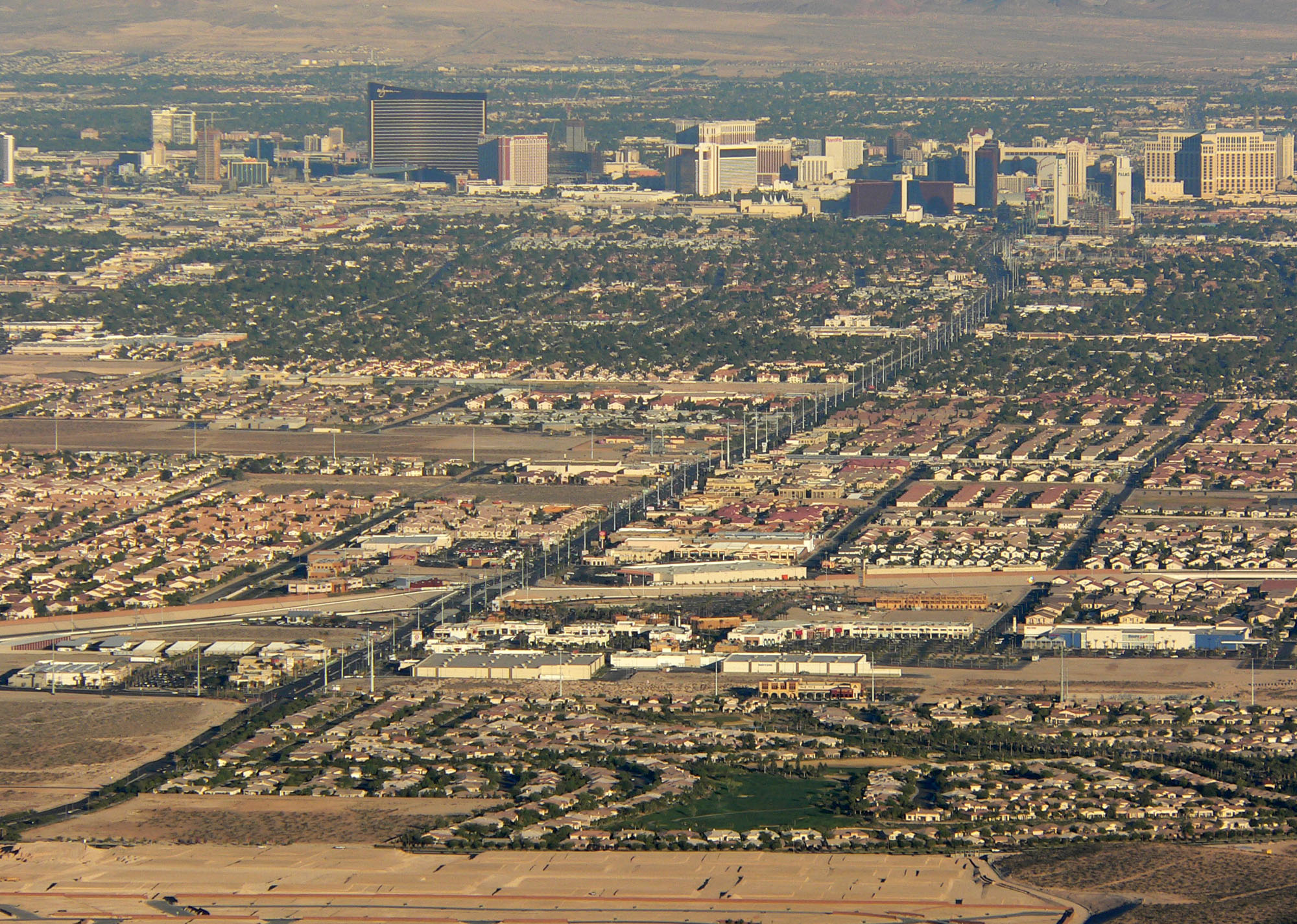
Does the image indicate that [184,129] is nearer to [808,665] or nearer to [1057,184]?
[1057,184]

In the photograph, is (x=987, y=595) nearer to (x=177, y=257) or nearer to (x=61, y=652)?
(x=61, y=652)

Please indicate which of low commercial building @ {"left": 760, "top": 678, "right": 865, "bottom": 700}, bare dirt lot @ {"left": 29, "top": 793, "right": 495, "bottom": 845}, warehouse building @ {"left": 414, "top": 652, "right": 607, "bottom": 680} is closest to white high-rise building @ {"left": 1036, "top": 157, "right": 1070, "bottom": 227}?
warehouse building @ {"left": 414, "top": 652, "right": 607, "bottom": 680}

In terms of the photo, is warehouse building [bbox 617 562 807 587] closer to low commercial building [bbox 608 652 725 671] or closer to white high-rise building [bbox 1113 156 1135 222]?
low commercial building [bbox 608 652 725 671]

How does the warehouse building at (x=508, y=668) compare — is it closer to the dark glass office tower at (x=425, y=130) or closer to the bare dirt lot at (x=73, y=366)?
the bare dirt lot at (x=73, y=366)

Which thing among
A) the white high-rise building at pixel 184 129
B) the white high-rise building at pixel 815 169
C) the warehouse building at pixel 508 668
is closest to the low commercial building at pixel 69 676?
the warehouse building at pixel 508 668

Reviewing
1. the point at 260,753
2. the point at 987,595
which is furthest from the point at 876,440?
the point at 260,753

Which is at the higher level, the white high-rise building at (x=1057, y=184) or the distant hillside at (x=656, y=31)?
the distant hillside at (x=656, y=31)
